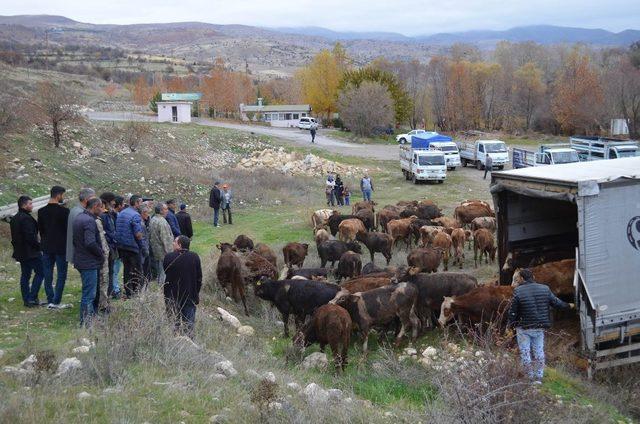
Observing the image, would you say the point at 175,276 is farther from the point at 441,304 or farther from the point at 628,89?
the point at 628,89

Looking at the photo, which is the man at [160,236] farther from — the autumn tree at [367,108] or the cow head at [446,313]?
the autumn tree at [367,108]

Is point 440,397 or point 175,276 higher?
point 175,276

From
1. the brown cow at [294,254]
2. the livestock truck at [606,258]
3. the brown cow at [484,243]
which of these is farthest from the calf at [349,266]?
the livestock truck at [606,258]

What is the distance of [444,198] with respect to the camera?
2989 cm

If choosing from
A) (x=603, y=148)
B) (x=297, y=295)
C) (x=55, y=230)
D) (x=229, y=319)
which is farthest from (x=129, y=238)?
(x=603, y=148)

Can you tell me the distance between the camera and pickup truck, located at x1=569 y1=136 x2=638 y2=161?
3325cm

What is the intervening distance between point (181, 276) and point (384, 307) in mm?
3464

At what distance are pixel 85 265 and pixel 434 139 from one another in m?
34.9

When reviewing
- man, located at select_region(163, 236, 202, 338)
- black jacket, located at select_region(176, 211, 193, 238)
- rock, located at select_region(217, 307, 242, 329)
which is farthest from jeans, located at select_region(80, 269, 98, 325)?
black jacket, located at select_region(176, 211, 193, 238)

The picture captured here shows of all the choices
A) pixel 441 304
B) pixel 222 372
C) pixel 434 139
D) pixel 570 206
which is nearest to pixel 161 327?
pixel 222 372

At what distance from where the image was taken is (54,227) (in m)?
10.2

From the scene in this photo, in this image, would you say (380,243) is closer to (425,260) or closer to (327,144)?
(425,260)

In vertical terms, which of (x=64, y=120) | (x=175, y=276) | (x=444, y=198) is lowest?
(x=444, y=198)

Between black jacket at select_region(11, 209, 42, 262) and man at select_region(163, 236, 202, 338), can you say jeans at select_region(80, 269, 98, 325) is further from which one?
black jacket at select_region(11, 209, 42, 262)
